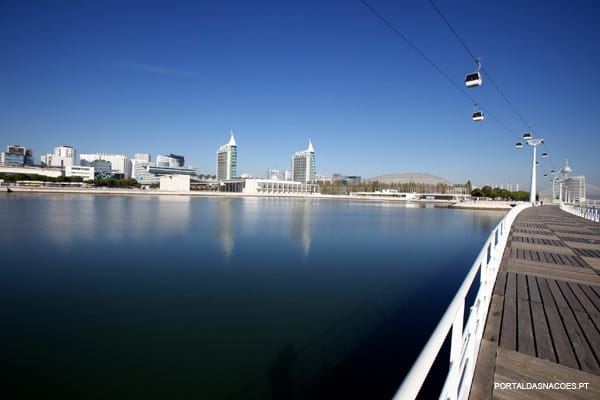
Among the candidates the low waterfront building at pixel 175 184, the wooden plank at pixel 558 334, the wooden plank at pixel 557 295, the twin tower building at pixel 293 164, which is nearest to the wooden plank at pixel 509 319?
the wooden plank at pixel 558 334

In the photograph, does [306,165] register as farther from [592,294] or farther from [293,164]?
[592,294]

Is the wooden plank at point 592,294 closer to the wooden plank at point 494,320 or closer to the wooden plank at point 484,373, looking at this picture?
the wooden plank at point 494,320

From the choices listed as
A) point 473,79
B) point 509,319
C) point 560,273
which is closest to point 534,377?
point 509,319

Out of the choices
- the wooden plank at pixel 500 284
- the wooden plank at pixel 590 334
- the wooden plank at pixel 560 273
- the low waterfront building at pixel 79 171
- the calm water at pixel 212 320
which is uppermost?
the low waterfront building at pixel 79 171

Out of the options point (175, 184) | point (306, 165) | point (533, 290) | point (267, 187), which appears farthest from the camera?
point (306, 165)

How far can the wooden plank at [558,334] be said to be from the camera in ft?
9.30

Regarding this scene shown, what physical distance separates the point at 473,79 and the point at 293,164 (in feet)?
590

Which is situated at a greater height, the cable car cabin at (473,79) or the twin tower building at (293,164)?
the twin tower building at (293,164)

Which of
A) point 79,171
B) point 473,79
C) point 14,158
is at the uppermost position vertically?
point 14,158

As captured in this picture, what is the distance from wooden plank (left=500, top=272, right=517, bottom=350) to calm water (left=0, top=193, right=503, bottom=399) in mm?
1988

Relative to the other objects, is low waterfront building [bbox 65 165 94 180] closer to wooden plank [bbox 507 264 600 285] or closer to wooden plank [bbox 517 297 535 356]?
wooden plank [bbox 507 264 600 285]

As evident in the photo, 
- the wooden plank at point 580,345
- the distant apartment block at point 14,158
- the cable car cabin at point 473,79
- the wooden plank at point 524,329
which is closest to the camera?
the wooden plank at point 580,345

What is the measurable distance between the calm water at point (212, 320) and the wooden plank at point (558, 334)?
2309 mm

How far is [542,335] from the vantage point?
329cm
